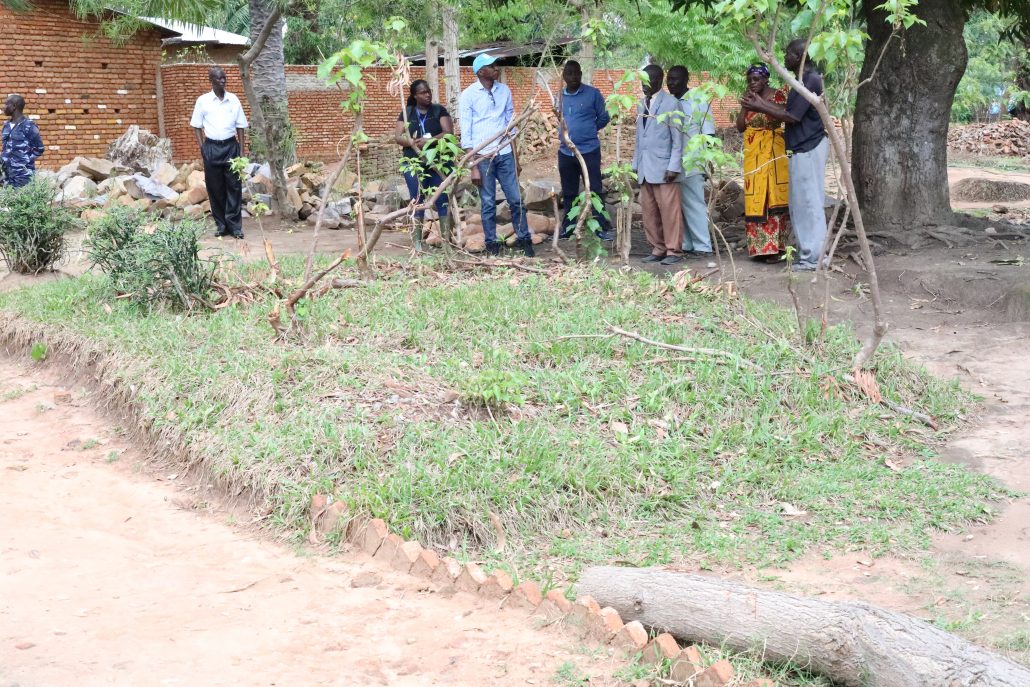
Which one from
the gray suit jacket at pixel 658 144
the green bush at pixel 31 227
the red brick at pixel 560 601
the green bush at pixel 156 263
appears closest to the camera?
the red brick at pixel 560 601

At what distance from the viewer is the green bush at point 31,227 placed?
8.44 m

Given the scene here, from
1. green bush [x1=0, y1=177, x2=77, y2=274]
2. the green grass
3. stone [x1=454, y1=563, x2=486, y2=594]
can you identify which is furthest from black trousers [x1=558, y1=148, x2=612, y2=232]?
stone [x1=454, y1=563, x2=486, y2=594]

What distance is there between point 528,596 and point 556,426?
1.51 meters

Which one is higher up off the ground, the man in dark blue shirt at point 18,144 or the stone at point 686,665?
the man in dark blue shirt at point 18,144

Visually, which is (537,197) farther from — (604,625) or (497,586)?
(604,625)

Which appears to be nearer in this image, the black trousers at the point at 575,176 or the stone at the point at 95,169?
Result: the black trousers at the point at 575,176

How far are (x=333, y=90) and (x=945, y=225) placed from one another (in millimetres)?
13421

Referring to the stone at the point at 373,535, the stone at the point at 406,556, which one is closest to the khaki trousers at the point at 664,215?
the stone at the point at 373,535

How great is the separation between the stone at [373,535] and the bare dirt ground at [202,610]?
5 centimetres

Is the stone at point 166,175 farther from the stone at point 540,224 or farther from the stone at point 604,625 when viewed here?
the stone at point 604,625

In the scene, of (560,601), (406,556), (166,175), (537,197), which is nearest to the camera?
(560,601)

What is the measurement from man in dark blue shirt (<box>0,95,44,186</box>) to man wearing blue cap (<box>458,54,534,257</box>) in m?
4.51

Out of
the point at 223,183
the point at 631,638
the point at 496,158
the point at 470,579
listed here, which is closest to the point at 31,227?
the point at 223,183

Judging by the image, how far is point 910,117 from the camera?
9.09 meters
